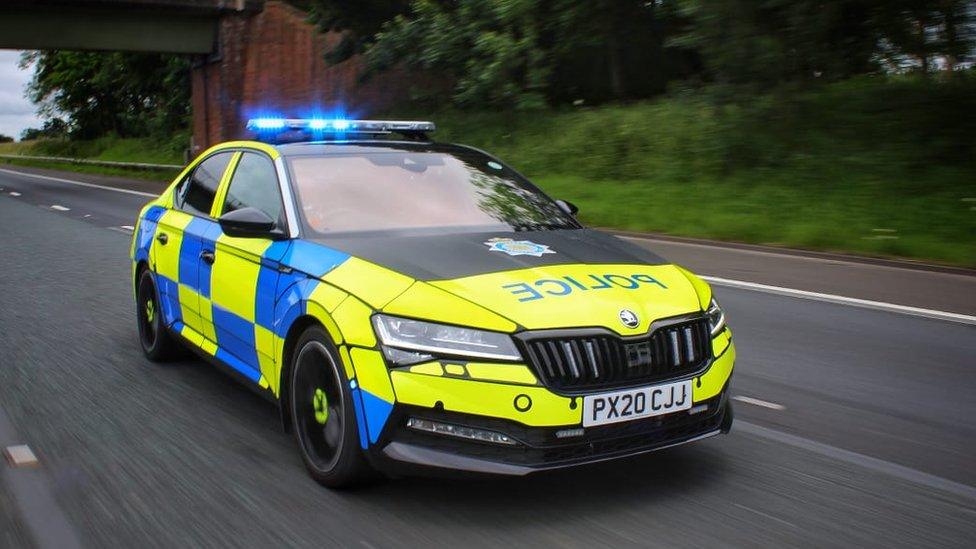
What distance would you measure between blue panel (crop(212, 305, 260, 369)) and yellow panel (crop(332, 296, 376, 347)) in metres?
1.04

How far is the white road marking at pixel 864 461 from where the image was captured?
419 cm

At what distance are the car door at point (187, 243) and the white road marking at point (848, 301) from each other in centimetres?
534

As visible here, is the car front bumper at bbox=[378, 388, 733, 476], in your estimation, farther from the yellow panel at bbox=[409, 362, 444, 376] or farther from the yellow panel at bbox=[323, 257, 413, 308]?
the yellow panel at bbox=[323, 257, 413, 308]

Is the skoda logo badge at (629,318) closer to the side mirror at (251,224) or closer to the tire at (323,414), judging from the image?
the tire at (323,414)

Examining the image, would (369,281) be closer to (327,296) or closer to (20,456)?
(327,296)

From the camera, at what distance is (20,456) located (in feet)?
15.4

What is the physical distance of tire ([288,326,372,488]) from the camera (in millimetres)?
4016

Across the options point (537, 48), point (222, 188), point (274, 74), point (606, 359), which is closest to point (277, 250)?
point (222, 188)

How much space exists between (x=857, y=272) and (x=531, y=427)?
765cm

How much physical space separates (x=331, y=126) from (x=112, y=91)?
58179mm

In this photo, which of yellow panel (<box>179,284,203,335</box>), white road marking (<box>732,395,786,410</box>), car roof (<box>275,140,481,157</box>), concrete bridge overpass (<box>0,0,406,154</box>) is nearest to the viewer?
car roof (<box>275,140,481,157</box>)

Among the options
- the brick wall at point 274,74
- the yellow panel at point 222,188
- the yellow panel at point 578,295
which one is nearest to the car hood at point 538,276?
the yellow panel at point 578,295

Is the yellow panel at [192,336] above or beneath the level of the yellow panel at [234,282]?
beneath

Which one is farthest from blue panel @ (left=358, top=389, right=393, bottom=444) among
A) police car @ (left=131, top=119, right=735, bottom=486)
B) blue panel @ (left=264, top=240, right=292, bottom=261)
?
blue panel @ (left=264, top=240, right=292, bottom=261)
